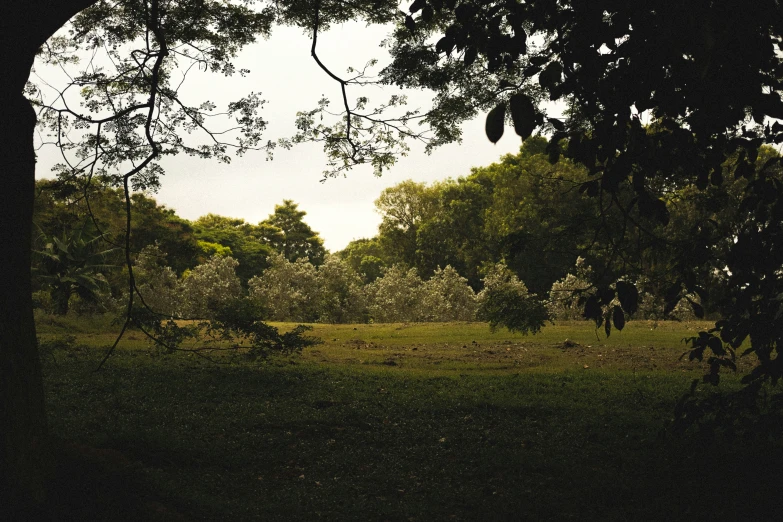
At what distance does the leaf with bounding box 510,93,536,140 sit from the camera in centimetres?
199

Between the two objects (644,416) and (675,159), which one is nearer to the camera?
(675,159)

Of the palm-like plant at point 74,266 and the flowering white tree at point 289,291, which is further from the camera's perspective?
the flowering white tree at point 289,291

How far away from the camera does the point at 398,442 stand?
296 inches

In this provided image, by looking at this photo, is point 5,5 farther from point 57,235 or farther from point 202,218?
point 202,218

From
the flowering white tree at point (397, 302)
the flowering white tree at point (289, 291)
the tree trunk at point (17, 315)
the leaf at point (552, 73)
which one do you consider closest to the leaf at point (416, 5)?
→ the leaf at point (552, 73)

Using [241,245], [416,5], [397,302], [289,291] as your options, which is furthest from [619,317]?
[241,245]

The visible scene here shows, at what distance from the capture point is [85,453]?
551 centimetres

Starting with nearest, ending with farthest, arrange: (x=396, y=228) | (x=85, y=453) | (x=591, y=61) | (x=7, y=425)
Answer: (x=591, y=61) < (x=7, y=425) < (x=85, y=453) < (x=396, y=228)

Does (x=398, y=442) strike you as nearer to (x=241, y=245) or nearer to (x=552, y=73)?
(x=552, y=73)

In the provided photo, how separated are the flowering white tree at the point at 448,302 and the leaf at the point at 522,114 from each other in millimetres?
27765

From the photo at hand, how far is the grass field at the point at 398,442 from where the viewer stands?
556 cm

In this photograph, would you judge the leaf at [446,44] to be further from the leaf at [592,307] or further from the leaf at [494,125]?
the leaf at [494,125]

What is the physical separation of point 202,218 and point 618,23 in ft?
182

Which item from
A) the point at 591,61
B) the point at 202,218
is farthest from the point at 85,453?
the point at 202,218
